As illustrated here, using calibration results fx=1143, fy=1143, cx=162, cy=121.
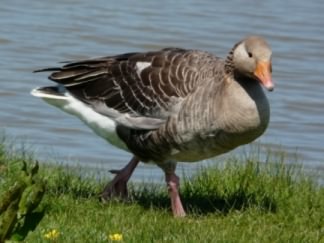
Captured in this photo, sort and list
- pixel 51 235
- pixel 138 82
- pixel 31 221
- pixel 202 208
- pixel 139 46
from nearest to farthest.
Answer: pixel 31 221 → pixel 51 235 → pixel 202 208 → pixel 138 82 → pixel 139 46

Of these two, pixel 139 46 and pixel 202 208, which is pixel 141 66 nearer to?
pixel 202 208

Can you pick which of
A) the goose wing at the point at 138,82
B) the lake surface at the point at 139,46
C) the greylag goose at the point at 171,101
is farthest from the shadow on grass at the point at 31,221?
the lake surface at the point at 139,46

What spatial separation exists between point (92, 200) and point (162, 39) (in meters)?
7.75

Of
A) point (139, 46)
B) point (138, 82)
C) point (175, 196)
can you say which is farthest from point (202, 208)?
point (139, 46)

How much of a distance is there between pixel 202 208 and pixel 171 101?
88 cm

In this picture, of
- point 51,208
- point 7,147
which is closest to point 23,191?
point 51,208

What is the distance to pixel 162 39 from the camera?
53.1 ft

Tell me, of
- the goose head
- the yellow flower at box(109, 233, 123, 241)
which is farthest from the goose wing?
the yellow flower at box(109, 233, 123, 241)

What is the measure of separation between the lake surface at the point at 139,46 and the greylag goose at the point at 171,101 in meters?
1.69

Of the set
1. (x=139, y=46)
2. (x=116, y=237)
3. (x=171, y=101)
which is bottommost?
(x=139, y=46)

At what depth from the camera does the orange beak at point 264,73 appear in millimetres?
8211

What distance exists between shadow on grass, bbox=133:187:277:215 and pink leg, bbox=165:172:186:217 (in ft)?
0.53

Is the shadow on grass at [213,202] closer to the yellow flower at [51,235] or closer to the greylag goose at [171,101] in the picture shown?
the greylag goose at [171,101]

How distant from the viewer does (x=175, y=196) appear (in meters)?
8.66
